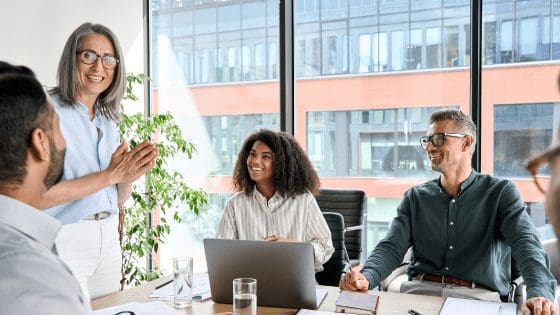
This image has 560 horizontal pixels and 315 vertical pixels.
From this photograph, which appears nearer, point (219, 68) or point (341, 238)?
point (341, 238)

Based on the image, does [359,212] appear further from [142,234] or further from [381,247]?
[142,234]

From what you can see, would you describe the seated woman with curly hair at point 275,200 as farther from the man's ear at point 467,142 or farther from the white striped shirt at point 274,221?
the man's ear at point 467,142

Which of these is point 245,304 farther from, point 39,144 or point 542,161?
point 542,161

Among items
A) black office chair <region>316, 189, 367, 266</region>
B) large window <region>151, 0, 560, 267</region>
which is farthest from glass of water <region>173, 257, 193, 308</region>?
large window <region>151, 0, 560, 267</region>

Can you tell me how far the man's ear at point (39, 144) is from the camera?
1.04 metres

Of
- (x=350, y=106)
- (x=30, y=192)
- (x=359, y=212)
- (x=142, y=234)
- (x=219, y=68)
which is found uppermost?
(x=219, y=68)

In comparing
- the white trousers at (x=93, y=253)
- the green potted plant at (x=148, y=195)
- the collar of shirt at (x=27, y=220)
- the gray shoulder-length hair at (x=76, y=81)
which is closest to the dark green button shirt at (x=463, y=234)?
the white trousers at (x=93, y=253)

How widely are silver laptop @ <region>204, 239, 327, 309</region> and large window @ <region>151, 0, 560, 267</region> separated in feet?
6.71

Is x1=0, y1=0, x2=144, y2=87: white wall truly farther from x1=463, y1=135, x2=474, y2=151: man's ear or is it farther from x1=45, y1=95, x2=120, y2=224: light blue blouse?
x1=463, y1=135, x2=474, y2=151: man's ear

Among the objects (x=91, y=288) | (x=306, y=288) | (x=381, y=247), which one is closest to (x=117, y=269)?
(x=91, y=288)

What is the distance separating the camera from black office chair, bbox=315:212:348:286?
2.84m

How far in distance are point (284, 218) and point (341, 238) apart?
600mm

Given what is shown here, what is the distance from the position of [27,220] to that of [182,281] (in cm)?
85

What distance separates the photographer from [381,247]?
2.33 metres
